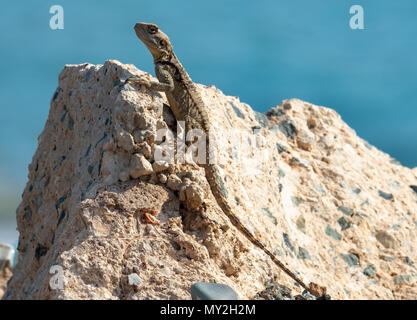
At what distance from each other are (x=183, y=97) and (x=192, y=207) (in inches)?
56.9

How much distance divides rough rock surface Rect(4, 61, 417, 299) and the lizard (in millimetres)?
108

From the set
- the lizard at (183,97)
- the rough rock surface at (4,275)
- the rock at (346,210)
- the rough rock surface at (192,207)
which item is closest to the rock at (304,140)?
the rough rock surface at (192,207)

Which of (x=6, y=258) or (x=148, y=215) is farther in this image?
(x=6, y=258)

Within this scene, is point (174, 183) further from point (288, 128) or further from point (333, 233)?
point (288, 128)

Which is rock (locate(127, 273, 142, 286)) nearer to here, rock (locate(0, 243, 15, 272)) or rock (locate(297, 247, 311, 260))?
rock (locate(297, 247, 311, 260))

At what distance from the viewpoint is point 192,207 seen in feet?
16.6

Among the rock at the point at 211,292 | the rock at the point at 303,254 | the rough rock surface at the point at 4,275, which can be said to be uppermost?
the rough rock surface at the point at 4,275

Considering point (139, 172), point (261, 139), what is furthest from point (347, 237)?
point (139, 172)

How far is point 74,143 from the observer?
6.18 meters

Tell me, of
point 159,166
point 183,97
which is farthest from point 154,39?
point 159,166

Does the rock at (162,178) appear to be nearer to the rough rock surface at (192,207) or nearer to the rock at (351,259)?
the rough rock surface at (192,207)

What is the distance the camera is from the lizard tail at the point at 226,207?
17.9ft

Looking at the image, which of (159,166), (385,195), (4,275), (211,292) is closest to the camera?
(211,292)
